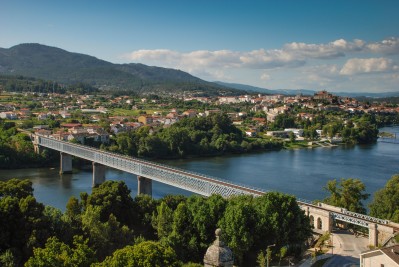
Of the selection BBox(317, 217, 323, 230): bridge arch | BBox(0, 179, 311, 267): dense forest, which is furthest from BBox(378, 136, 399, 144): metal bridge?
BBox(0, 179, 311, 267): dense forest

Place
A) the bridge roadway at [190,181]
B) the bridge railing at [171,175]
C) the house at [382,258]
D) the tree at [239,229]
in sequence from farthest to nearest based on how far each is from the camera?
the bridge railing at [171,175], the bridge roadway at [190,181], the tree at [239,229], the house at [382,258]

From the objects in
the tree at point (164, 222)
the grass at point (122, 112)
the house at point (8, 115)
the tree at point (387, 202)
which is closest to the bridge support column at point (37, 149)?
the house at point (8, 115)

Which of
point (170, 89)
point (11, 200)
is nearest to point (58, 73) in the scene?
point (170, 89)

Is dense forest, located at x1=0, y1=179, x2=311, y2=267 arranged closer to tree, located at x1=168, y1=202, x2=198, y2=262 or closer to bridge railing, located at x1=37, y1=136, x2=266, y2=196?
tree, located at x1=168, y1=202, x2=198, y2=262

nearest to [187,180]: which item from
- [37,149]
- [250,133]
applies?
[37,149]

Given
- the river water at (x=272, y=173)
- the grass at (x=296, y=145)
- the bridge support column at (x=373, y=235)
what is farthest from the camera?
the grass at (x=296, y=145)

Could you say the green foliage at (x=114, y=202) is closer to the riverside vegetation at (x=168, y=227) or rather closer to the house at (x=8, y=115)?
the riverside vegetation at (x=168, y=227)
